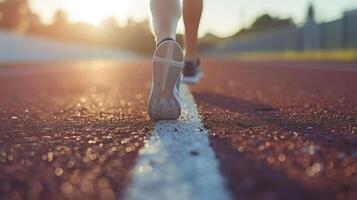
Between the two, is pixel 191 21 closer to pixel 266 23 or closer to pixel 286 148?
pixel 286 148

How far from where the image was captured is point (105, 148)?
2.23 metres

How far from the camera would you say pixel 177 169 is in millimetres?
1809

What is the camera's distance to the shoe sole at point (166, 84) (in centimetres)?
283

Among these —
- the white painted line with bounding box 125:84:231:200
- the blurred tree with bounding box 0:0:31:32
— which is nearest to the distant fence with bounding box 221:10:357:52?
Result: the white painted line with bounding box 125:84:231:200

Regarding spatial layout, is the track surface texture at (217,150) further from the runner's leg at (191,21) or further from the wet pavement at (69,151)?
the runner's leg at (191,21)

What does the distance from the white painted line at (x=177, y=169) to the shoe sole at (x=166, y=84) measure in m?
0.31

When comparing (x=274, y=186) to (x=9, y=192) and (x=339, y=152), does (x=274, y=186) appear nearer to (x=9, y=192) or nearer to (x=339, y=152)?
(x=339, y=152)

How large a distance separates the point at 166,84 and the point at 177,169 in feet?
3.62

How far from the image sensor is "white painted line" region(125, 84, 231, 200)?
5.12ft

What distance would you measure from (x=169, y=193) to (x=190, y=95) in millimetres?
3281

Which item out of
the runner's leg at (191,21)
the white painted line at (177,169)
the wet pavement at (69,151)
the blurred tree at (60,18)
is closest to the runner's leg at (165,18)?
the wet pavement at (69,151)

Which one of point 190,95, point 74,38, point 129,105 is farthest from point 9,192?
point 74,38

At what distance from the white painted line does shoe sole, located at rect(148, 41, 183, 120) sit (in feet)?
1.03

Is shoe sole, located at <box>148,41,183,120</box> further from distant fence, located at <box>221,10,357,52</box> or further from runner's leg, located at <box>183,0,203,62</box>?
distant fence, located at <box>221,10,357,52</box>
